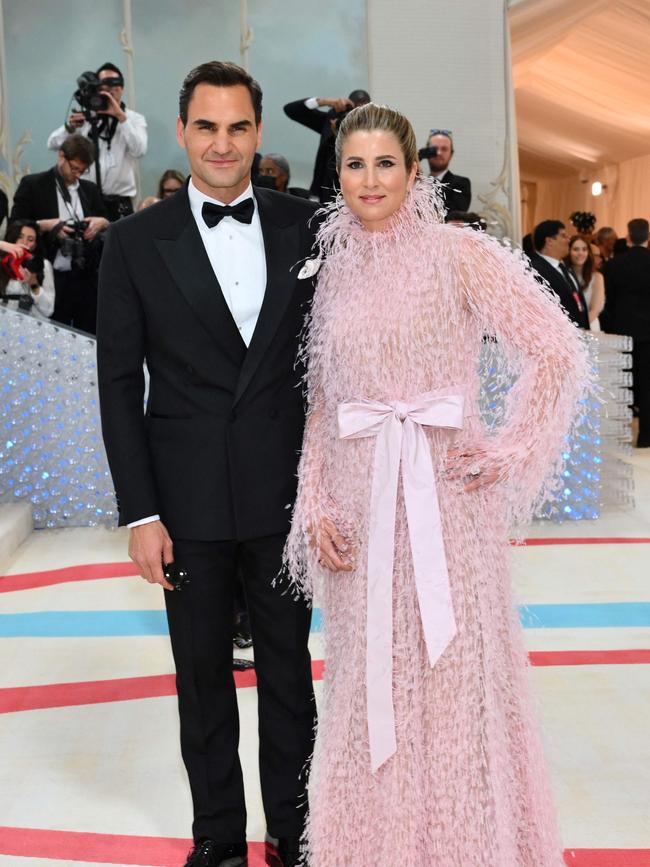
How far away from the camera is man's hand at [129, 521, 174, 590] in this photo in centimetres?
237

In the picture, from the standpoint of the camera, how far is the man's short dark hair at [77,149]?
664cm

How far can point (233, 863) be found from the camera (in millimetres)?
2576

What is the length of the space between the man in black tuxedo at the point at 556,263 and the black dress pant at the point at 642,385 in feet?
5.61

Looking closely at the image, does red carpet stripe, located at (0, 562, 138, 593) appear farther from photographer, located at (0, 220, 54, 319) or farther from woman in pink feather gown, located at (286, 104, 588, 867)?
woman in pink feather gown, located at (286, 104, 588, 867)

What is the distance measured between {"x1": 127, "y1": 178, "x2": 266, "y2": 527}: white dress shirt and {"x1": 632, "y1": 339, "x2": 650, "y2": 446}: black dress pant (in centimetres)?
665

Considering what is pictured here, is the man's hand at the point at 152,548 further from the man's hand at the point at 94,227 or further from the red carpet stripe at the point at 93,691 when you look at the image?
the man's hand at the point at 94,227

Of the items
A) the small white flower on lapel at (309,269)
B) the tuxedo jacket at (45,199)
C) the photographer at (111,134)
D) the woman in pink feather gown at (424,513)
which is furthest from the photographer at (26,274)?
the woman in pink feather gown at (424,513)

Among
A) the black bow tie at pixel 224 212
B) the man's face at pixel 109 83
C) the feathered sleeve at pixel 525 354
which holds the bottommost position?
the feathered sleeve at pixel 525 354

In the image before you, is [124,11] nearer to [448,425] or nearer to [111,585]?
[111,585]

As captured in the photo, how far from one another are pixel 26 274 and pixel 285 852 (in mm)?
4671

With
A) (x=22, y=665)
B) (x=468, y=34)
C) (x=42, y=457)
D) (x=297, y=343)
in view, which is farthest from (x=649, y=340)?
(x=297, y=343)

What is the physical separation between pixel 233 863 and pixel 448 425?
1.10 m

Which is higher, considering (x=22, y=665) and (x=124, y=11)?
(x=124, y=11)

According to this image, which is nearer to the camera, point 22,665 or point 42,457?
point 22,665
